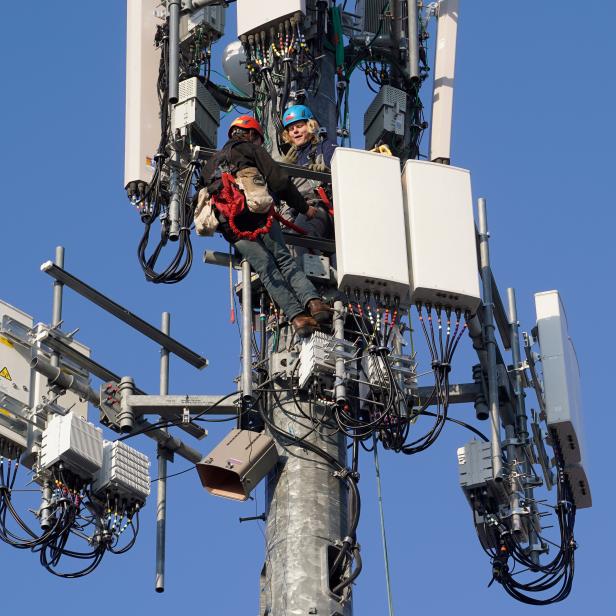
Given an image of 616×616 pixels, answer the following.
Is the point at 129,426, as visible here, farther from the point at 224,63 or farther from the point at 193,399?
the point at 224,63

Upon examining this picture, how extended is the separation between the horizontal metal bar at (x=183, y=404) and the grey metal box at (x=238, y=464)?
0.58 meters

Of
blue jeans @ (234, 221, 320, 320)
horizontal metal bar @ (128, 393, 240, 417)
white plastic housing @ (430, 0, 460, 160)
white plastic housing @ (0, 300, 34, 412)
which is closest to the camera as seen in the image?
blue jeans @ (234, 221, 320, 320)

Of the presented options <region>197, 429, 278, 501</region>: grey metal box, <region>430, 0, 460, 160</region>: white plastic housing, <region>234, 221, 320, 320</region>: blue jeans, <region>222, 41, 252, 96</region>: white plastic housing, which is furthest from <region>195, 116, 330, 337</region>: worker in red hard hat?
<region>222, 41, 252, 96</region>: white plastic housing

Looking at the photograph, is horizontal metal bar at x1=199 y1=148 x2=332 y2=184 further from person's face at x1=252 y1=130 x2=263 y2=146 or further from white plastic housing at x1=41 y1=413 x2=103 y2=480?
white plastic housing at x1=41 y1=413 x2=103 y2=480

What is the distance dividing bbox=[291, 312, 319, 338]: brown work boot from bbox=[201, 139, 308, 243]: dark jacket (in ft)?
3.90

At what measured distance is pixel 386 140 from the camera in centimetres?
2511

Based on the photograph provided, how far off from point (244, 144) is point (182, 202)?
1613 millimetres

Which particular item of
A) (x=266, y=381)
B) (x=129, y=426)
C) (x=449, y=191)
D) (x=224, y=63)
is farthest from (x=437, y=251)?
(x=224, y=63)

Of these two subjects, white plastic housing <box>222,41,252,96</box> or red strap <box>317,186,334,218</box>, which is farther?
white plastic housing <box>222,41,252,96</box>

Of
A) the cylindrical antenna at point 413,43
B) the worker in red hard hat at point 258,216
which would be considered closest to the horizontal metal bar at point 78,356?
the worker in red hard hat at point 258,216

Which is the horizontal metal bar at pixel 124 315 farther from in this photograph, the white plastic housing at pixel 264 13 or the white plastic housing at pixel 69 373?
→ the white plastic housing at pixel 264 13

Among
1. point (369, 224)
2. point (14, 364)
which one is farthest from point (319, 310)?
point (14, 364)

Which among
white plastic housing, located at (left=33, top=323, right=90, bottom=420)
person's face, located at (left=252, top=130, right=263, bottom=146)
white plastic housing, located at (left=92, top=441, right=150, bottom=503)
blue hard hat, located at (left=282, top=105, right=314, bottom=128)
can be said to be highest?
blue hard hat, located at (left=282, top=105, right=314, bottom=128)

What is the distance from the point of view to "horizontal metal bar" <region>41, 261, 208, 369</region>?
76.7 feet
